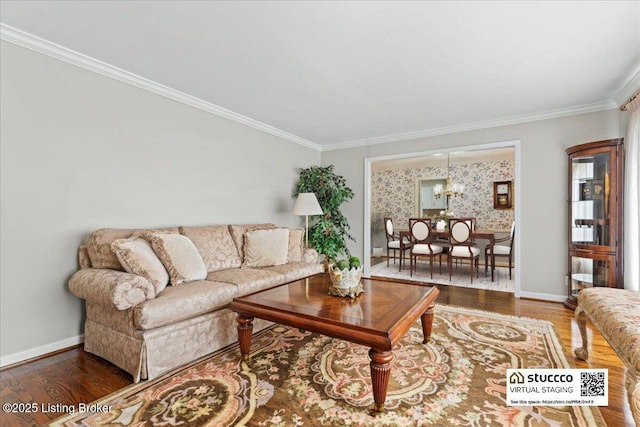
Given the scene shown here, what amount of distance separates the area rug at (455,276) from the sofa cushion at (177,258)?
341 centimetres

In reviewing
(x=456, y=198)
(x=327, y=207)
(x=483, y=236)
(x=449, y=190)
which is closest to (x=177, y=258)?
(x=327, y=207)

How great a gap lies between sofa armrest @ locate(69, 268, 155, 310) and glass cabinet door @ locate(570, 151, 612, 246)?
14.1 feet

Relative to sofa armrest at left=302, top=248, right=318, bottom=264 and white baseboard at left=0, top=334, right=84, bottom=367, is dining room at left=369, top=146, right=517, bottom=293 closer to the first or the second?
sofa armrest at left=302, top=248, right=318, bottom=264

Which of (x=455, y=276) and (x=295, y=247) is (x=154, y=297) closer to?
(x=295, y=247)

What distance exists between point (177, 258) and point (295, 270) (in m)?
1.18

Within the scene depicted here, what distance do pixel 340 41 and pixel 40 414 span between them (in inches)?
115

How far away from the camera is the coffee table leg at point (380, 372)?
151 cm

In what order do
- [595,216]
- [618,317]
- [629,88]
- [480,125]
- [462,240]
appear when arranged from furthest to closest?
[462,240] → [480,125] → [595,216] → [629,88] → [618,317]

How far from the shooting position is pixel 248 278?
267 centimetres

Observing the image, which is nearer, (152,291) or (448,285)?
(152,291)

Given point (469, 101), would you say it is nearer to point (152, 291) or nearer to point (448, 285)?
point (448, 285)

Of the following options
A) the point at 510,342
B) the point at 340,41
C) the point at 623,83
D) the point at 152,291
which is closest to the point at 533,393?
the point at 510,342

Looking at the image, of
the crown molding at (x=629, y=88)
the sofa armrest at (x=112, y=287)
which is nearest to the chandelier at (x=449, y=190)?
the crown molding at (x=629, y=88)

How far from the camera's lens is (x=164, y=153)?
120 inches
